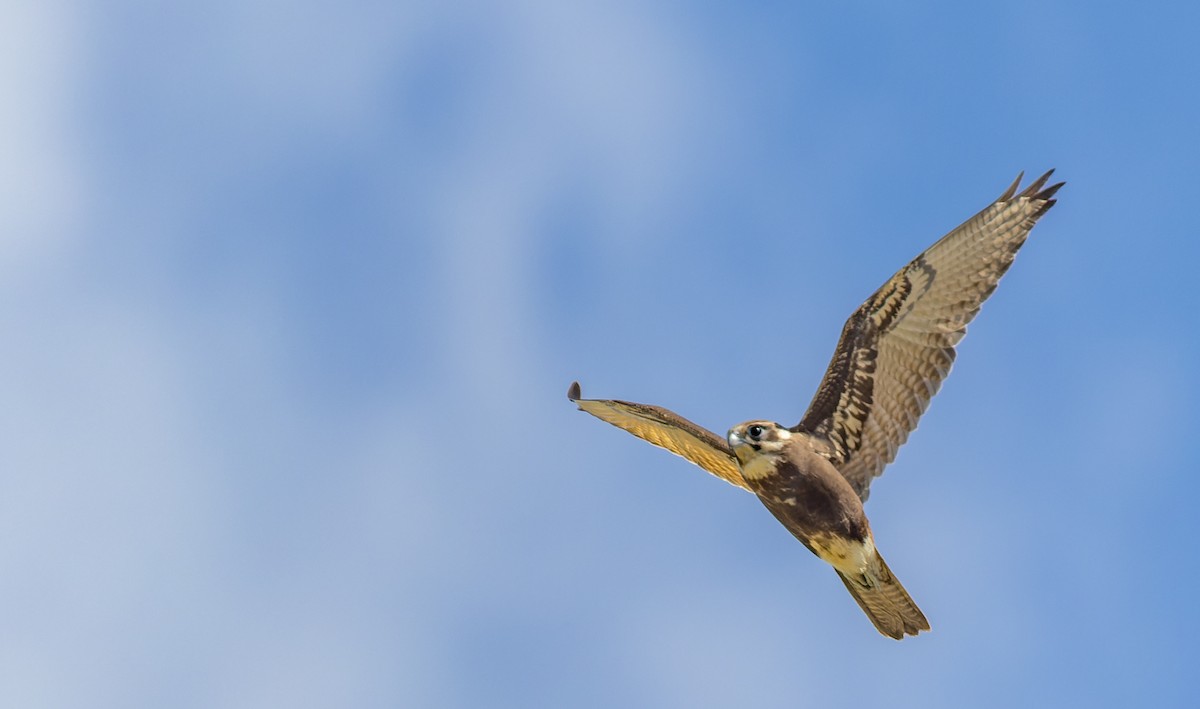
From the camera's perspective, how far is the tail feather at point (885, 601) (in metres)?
12.4

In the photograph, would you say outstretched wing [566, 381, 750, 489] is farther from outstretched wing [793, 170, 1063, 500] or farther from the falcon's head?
outstretched wing [793, 170, 1063, 500]

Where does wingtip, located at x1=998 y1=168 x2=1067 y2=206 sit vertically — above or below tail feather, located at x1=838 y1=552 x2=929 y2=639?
above

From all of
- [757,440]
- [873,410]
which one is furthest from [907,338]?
[757,440]

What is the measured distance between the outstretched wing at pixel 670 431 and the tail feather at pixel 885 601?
5.17ft

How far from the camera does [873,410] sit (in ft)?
42.7

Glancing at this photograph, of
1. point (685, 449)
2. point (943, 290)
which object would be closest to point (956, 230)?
point (943, 290)

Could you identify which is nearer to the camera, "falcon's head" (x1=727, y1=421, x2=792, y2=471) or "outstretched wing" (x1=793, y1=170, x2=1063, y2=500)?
"falcon's head" (x1=727, y1=421, x2=792, y2=471)

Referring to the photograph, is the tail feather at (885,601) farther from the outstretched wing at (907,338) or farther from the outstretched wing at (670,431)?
the outstretched wing at (670,431)

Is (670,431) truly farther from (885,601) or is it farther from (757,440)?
(885,601)

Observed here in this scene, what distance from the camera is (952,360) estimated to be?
12.6 m

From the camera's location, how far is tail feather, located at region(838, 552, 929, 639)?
40.7ft

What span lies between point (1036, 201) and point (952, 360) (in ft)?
5.58

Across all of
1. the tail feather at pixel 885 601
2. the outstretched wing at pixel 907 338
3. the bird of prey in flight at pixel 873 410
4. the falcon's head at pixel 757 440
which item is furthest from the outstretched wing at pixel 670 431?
the tail feather at pixel 885 601

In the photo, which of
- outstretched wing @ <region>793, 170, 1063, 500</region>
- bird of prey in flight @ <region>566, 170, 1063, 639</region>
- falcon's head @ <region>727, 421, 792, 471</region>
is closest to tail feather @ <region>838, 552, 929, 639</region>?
bird of prey in flight @ <region>566, 170, 1063, 639</region>
